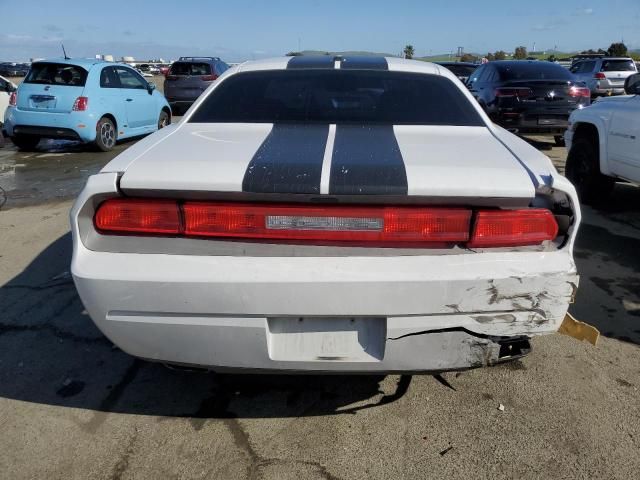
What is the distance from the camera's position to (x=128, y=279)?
180cm

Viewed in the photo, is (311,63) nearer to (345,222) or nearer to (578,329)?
(345,222)

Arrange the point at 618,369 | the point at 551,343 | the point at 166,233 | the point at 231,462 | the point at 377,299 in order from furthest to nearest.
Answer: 1. the point at 551,343
2. the point at 618,369
3. the point at 231,462
4. the point at 166,233
5. the point at 377,299

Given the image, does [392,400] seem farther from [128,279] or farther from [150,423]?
[128,279]

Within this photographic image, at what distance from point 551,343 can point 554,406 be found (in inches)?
24.2

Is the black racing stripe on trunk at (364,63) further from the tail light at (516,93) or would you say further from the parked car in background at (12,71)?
the parked car in background at (12,71)

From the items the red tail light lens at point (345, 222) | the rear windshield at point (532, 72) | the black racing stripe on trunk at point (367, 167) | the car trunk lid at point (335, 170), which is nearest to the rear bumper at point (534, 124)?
the rear windshield at point (532, 72)

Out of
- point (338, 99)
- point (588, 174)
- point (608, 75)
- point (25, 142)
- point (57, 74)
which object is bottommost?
point (25, 142)

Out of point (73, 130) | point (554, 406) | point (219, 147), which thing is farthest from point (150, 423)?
point (73, 130)

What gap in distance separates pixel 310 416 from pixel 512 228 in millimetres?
1252

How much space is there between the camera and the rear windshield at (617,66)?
16.7m

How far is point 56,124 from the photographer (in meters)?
8.68

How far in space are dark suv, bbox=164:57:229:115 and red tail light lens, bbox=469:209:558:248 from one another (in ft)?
43.6

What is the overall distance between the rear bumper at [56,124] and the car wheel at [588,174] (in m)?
7.70

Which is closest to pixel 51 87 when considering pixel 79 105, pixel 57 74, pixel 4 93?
pixel 57 74
